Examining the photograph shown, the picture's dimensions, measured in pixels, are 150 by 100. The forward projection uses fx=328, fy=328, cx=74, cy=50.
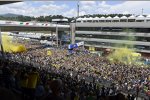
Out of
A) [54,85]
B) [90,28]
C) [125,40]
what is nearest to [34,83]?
[54,85]

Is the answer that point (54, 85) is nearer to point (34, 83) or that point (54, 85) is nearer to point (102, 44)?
point (34, 83)

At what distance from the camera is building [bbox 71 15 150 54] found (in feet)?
215

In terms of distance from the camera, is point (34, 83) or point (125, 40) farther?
point (125, 40)

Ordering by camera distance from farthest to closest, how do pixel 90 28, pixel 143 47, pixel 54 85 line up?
pixel 90 28, pixel 143 47, pixel 54 85

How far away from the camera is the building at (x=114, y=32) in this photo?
6562 cm

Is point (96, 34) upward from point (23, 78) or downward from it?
downward

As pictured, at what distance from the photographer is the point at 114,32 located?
74.3m

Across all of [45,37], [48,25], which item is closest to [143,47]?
[48,25]

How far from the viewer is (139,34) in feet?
217

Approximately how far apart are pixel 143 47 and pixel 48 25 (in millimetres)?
23845

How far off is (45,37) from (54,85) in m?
109

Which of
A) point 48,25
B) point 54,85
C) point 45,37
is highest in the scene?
point 54,85

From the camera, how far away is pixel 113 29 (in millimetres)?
74312

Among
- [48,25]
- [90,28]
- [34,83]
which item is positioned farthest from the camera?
[90,28]
